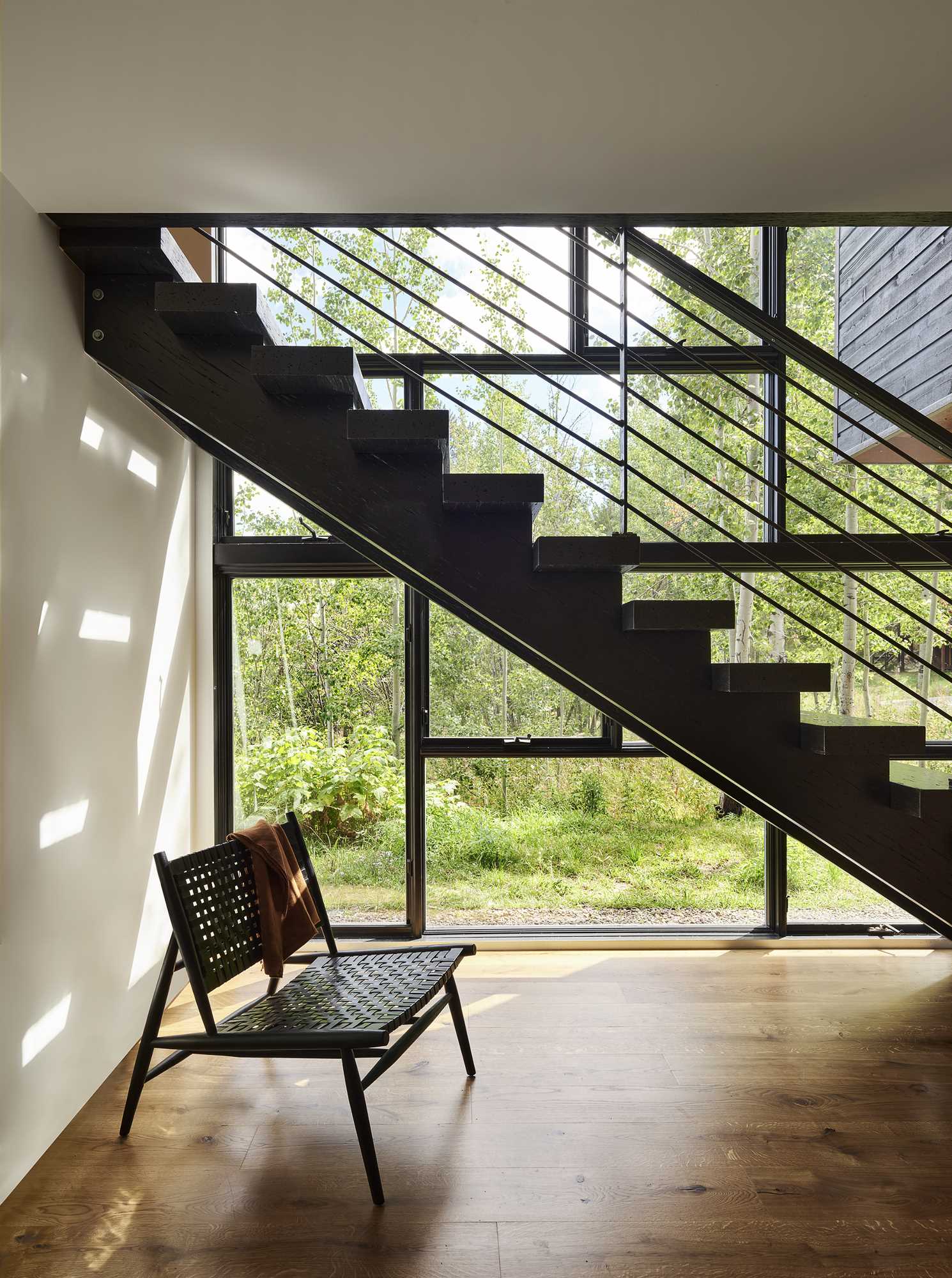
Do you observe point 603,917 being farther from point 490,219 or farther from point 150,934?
point 490,219

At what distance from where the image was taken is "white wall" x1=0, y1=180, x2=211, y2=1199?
2.28m

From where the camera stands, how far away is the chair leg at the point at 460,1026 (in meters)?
2.74

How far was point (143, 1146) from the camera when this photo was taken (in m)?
2.46

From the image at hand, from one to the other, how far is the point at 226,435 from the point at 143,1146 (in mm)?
2088

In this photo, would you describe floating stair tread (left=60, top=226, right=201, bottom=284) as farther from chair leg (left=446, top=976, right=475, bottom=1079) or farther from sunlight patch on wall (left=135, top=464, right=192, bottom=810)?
chair leg (left=446, top=976, right=475, bottom=1079)

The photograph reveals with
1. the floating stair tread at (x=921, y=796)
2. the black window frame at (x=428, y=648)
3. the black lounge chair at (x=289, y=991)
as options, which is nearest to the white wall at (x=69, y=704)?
the black lounge chair at (x=289, y=991)

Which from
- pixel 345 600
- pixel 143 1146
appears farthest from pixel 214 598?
pixel 143 1146

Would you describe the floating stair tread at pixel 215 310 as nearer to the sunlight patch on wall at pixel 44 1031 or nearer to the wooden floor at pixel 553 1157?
the sunlight patch on wall at pixel 44 1031

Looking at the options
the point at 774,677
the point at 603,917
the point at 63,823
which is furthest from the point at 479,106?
the point at 603,917

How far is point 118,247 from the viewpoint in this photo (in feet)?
8.16

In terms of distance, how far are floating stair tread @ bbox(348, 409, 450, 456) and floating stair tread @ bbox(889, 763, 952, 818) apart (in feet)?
5.17

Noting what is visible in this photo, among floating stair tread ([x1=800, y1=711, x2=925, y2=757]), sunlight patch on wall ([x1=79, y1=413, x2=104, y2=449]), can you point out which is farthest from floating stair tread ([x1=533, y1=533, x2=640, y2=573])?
sunlight patch on wall ([x1=79, y1=413, x2=104, y2=449])

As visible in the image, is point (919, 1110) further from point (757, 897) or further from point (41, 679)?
point (41, 679)

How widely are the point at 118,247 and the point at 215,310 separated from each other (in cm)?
41
